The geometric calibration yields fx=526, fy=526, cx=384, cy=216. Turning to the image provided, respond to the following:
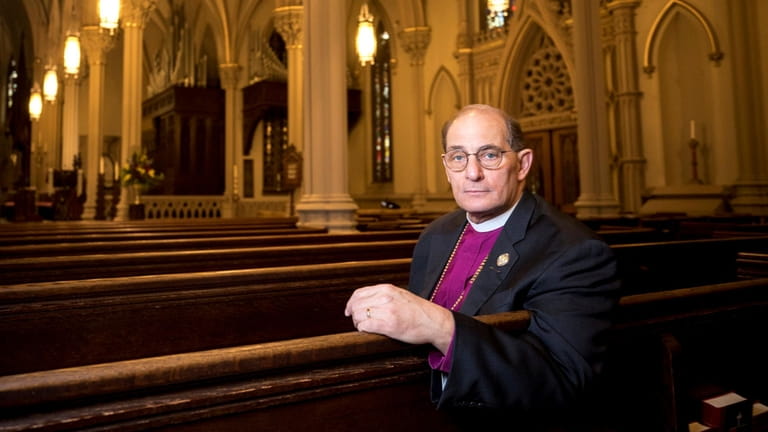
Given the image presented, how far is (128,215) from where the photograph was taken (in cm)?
1020

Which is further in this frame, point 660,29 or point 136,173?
point 136,173

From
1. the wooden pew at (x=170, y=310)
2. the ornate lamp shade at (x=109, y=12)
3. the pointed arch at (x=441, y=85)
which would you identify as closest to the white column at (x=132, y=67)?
the ornate lamp shade at (x=109, y=12)

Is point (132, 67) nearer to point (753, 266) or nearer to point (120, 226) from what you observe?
point (120, 226)

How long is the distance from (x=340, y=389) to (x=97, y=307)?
1.23m

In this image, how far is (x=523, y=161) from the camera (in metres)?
1.45

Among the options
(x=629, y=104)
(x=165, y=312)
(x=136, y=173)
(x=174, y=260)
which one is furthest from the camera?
(x=136, y=173)

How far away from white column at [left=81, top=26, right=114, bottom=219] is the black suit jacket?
10.8m

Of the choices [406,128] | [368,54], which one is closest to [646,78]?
[368,54]

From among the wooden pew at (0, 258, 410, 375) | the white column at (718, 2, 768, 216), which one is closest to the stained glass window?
the white column at (718, 2, 768, 216)

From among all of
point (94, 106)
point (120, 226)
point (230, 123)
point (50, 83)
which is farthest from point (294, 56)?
point (50, 83)

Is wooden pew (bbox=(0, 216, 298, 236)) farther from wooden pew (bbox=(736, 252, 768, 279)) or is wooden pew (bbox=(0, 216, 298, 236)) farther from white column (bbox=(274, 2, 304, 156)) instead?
white column (bbox=(274, 2, 304, 156))

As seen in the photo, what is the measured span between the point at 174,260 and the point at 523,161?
1.94m

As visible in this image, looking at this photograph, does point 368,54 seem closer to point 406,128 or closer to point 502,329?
point 406,128

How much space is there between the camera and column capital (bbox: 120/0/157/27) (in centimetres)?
1052
